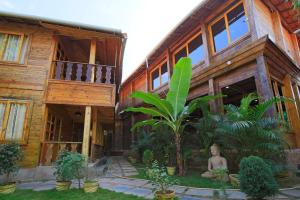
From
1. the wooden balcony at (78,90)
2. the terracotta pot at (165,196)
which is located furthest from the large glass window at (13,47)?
the terracotta pot at (165,196)

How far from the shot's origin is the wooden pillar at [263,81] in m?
5.88

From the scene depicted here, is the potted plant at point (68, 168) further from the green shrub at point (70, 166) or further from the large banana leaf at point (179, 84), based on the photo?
the large banana leaf at point (179, 84)

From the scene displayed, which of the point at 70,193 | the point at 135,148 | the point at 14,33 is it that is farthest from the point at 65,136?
the point at 70,193

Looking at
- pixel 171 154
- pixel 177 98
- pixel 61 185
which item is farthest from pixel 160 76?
pixel 61 185

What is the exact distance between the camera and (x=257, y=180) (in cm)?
337

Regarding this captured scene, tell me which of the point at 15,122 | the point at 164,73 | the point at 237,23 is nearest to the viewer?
the point at 15,122

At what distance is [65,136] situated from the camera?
10688 mm

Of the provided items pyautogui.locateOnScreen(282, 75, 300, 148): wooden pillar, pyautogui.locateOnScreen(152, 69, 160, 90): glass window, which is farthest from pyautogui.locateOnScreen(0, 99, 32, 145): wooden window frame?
pyautogui.locateOnScreen(282, 75, 300, 148): wooden pillar

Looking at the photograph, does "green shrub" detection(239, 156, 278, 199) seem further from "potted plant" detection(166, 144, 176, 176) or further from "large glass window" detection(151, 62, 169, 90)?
"large glass window" detection(151, 62, 169, 90)

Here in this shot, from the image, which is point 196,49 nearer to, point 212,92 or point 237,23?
point 237,23

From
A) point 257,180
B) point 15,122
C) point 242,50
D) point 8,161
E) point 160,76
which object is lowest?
point 257,180

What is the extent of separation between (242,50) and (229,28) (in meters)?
1.88

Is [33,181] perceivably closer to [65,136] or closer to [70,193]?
[70,193]

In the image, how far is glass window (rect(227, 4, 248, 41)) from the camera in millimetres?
7543
